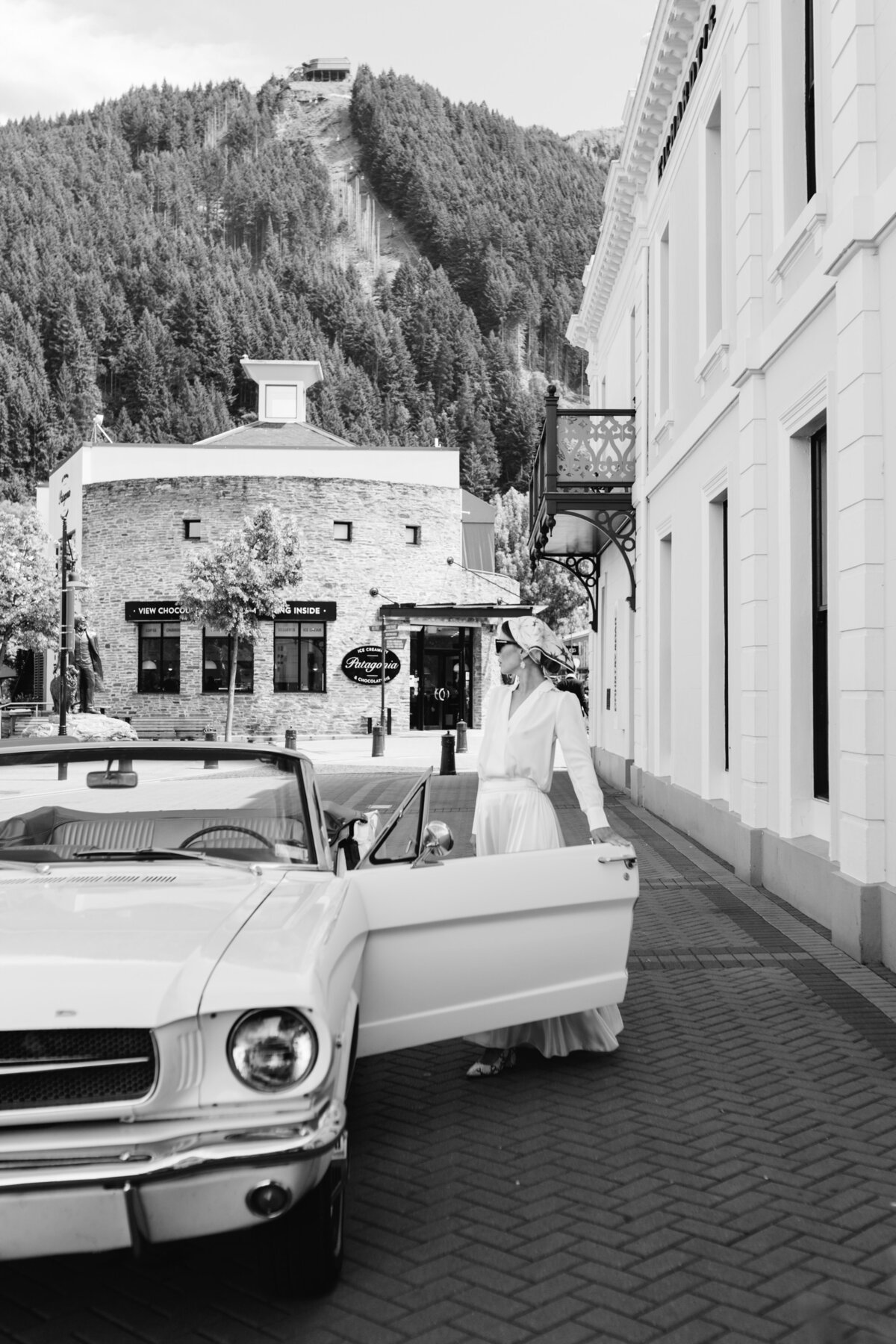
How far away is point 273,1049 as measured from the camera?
2.77 m

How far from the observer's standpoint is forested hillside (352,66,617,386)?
157938 mm

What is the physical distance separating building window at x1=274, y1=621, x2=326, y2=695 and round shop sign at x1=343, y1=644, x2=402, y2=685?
839mm

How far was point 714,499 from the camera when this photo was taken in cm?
1189

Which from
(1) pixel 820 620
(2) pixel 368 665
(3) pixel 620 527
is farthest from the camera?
(2) pixel 368 665

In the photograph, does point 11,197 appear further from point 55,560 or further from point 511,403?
point 55,560

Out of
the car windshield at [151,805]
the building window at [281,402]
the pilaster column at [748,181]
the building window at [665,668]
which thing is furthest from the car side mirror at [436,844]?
the building window at [281,402]

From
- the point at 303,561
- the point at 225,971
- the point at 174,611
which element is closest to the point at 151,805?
the point at 225,971

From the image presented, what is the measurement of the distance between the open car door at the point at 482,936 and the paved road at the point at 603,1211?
482mm

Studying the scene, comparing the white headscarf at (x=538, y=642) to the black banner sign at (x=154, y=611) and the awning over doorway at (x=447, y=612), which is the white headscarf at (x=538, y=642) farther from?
the black banner sign at (x=154, y=611)

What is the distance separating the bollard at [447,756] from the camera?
22219mm

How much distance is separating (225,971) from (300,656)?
37786 mm

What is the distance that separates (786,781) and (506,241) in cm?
16361

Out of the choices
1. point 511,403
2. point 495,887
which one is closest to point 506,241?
point 511,403

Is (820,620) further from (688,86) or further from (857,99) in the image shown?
(688,86)
